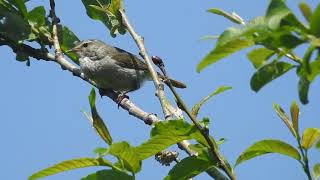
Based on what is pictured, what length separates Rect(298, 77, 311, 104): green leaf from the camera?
1.56m

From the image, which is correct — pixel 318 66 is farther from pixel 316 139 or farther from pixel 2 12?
pixel 2 12

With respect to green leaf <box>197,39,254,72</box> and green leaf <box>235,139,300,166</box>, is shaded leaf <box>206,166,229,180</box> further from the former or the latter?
green leaf <box>197,39,254,72</box>

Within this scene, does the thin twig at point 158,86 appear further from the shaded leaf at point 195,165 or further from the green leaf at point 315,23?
the green leaf at point 315,23

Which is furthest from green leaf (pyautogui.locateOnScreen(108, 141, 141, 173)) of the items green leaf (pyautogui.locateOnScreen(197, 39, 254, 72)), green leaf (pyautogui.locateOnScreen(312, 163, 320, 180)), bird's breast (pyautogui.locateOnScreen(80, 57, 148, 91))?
bird's breast (pyautogui.locateOnScreen(80, 57, 148, 91))

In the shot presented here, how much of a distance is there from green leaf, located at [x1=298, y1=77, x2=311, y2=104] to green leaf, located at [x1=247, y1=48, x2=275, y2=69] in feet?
0.39

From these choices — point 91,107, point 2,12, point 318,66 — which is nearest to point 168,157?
point 91,107

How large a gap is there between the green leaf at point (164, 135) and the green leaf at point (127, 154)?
0.03m

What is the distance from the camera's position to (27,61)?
16.0 ft

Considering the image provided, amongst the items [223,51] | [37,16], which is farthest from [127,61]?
[223,51]

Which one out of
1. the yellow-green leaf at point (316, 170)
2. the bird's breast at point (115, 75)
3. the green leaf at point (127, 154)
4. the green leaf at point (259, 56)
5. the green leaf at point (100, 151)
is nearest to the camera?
the green leaf at point (259, 56)

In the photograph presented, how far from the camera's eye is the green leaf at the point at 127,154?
198 centimetres

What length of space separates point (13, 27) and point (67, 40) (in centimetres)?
51

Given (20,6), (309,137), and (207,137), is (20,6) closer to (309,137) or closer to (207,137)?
(207,137)

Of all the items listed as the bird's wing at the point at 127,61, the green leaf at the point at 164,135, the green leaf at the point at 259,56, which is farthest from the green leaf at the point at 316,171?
the bird's wing at the point at 127,61
